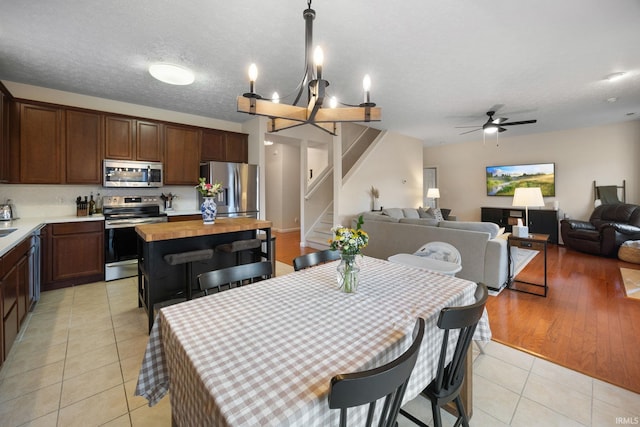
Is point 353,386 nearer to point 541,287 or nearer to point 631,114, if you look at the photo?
point 541,287

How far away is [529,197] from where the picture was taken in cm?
356

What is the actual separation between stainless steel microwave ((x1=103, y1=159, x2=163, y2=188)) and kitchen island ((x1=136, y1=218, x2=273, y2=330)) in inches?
65.3

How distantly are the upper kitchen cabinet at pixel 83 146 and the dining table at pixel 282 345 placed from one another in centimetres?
368

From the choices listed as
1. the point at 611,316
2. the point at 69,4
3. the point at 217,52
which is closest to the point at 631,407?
the point at 611,316

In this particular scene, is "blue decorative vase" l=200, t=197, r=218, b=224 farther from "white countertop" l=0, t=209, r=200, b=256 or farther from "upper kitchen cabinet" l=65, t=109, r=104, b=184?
"upper kitchen cabinet" l=65, t=109, r=104, b=184

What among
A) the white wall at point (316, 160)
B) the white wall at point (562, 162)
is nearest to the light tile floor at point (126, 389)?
the white wall at point (562, 162)

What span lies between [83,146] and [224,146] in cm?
200

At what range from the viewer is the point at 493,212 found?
7.21 m

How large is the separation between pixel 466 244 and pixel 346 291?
2740 mm

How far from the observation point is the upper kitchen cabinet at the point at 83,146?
11.7 feet

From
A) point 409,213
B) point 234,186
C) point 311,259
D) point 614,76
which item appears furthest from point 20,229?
point 614,76

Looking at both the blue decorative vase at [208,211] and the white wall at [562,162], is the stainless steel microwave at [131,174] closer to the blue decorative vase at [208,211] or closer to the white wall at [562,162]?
the blue decorative vase at [208,211]

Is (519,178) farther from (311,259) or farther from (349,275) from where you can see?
(349,275)

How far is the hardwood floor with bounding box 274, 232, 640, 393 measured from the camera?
199 centimetres
